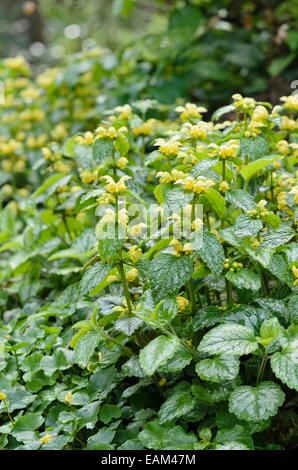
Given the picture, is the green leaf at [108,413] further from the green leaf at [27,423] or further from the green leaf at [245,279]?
the green leaf at [245,279]

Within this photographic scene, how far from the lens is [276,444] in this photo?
1.44m

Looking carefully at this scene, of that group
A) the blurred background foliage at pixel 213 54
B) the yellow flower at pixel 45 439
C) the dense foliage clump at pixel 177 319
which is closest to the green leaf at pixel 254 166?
the dense foliage clump at pixel 177 319

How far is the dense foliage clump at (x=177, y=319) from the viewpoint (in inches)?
52.8

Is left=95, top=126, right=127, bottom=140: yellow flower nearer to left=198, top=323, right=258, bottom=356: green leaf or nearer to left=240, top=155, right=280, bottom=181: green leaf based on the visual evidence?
left=240, top=155, right=280, bottom=181: green leaf

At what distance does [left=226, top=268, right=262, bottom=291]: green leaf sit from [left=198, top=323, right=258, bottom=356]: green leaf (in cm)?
11

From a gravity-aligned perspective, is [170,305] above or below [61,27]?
above

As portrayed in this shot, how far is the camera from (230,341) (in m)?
1.28

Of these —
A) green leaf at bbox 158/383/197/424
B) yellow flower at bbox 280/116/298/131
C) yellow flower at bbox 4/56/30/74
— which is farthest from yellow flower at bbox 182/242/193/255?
yellow flower at bbox 4/56/30/74

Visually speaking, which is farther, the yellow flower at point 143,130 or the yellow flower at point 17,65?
the yellow flower at point 17,65

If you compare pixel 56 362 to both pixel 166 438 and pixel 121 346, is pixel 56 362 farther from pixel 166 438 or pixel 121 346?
pixel 166 438

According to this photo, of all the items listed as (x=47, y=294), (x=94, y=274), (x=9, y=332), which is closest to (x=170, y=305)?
(x=94, y=274)

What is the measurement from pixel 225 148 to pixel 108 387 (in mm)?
700

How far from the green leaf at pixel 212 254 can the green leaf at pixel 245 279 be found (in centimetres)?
5

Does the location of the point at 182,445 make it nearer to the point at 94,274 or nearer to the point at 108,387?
the point at 108,387
